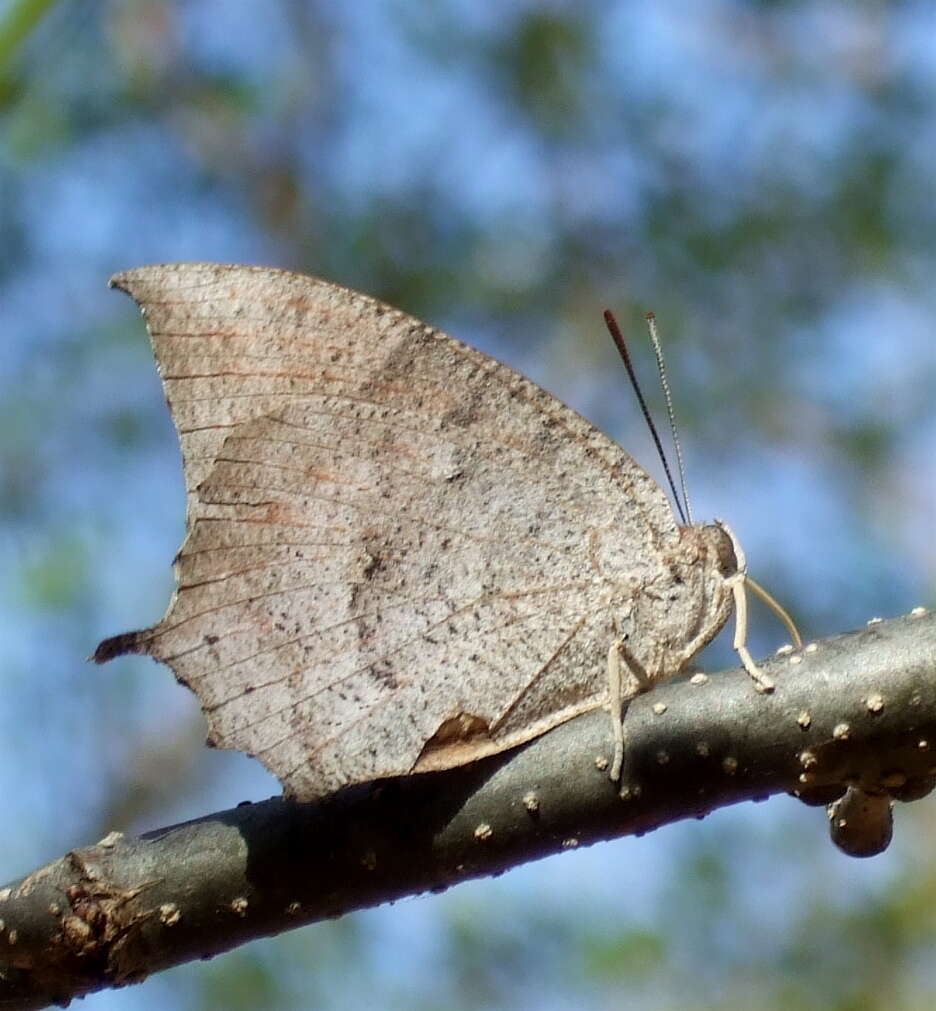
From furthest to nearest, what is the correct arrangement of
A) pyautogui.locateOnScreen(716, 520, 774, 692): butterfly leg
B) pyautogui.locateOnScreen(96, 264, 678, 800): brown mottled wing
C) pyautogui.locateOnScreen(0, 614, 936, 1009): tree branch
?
pyautogui.locateOnScreen(96, 264, 678, 800): brown mottled wing < pyautogui.locateOnScreen(716, 520, 774, 692): butterfly leg < pyautogui.locateOnScreen(0, 614, 936, 1009): tree branch

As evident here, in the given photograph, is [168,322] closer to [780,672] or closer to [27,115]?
[780,672]

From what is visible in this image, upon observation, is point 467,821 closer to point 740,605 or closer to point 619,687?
point 619,687

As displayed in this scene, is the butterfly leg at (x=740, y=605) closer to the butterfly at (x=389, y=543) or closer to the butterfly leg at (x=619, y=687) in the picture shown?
the butterfly at (x=389, y=543)

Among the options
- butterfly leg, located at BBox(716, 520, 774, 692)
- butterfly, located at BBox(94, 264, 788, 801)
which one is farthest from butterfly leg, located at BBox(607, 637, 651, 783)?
butterfly leg, located at BBox(716, 520, 774, 692)

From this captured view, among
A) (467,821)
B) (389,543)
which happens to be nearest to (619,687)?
(467,821)

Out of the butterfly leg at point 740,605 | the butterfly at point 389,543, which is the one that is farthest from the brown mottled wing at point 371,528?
the butterfly leg at point 740,605

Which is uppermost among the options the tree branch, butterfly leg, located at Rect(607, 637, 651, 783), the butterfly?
the butterfly

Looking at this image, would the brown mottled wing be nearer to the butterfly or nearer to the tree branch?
the butterfly
